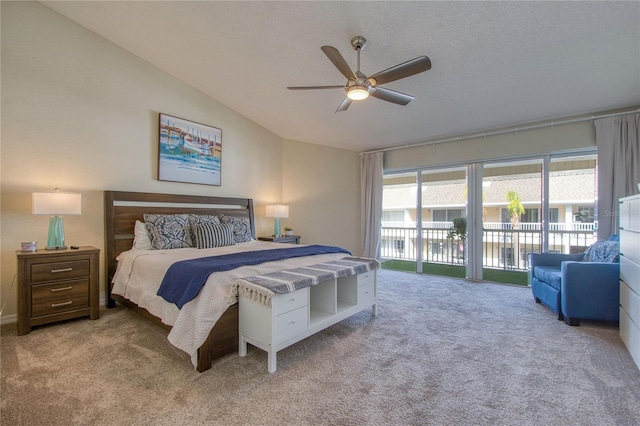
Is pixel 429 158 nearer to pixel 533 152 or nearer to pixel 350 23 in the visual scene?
pixel 533 152

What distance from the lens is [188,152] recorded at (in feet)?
13.9

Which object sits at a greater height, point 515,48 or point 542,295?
point 515,48

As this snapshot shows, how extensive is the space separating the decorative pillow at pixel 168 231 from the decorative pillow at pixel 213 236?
0.19m

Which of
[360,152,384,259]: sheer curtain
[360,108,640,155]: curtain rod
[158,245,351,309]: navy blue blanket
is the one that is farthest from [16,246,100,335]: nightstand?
[360,108,640,155]: curtain rod

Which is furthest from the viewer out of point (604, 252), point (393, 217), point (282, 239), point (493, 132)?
point (393, 217)

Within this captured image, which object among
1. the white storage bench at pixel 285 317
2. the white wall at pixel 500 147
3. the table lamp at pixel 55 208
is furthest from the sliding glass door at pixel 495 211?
the table lamp at pixel 55 208

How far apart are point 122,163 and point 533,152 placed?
5.69 meters

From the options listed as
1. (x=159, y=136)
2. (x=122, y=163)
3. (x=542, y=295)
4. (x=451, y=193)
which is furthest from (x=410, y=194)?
(x=122, y=163)

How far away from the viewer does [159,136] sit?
13.0 ft

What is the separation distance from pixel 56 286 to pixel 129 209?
116cm

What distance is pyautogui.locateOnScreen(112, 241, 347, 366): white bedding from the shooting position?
204cm

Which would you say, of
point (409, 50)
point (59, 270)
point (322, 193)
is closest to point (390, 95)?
point (409, 50)

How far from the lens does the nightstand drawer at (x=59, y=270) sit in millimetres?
2719

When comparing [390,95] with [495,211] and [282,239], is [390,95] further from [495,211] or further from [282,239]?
[495,211]
